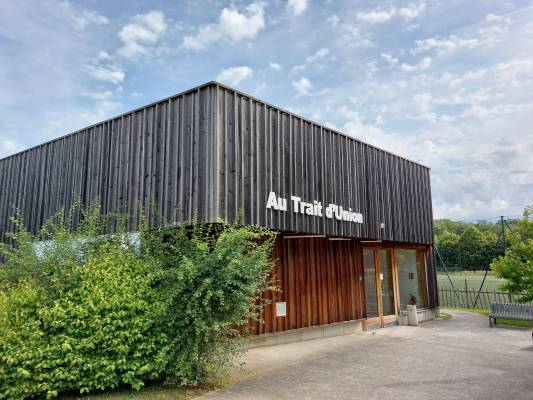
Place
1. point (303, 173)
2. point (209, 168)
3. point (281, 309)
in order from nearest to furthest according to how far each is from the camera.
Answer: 1. point (209, 168)
2. point (303, 173)
3. point (281, 309)

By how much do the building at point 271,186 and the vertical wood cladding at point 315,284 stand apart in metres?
0.03

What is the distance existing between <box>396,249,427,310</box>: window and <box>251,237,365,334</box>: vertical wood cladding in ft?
8.77

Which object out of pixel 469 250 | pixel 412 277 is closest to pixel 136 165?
pixel 412 277

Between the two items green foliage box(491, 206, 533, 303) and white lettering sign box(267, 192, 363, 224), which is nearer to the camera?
white lettering sign box(267, 192, 363, 224)

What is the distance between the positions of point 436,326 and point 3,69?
16.3m

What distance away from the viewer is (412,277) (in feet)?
49.6

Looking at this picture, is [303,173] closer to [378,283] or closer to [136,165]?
[136,165]

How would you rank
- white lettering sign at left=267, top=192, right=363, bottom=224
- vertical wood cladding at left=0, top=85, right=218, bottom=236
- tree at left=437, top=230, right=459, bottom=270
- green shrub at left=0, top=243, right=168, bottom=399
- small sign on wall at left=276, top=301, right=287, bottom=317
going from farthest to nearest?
tree at left=437, top=230, right=459, bottom=270
small sign on wall at left=276, top=301, right=287, bottom=317
white lettering sign at left=267, top=192, right=363, bottom=224
vertical wood cladding at left=0, top=85, right=218, bottom=236
green shrub at left=0, top=243, right=168, bottom=399

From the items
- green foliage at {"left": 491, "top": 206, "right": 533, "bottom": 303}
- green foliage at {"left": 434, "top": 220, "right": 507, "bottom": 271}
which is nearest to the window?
green foliage at {"left": 491, "top": 206, "right": 533, "bottom": 303}

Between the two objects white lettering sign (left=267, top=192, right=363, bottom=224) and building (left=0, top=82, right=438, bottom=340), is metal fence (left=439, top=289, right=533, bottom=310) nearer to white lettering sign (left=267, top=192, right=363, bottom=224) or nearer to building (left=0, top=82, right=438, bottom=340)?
building (left=0, top=82, right=438, bottom=340)

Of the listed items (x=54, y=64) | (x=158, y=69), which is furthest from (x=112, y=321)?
(x=54, y=64)

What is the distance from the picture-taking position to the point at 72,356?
5.56 meters

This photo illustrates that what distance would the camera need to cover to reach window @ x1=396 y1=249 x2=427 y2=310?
1455cm

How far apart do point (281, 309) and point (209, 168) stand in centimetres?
440
